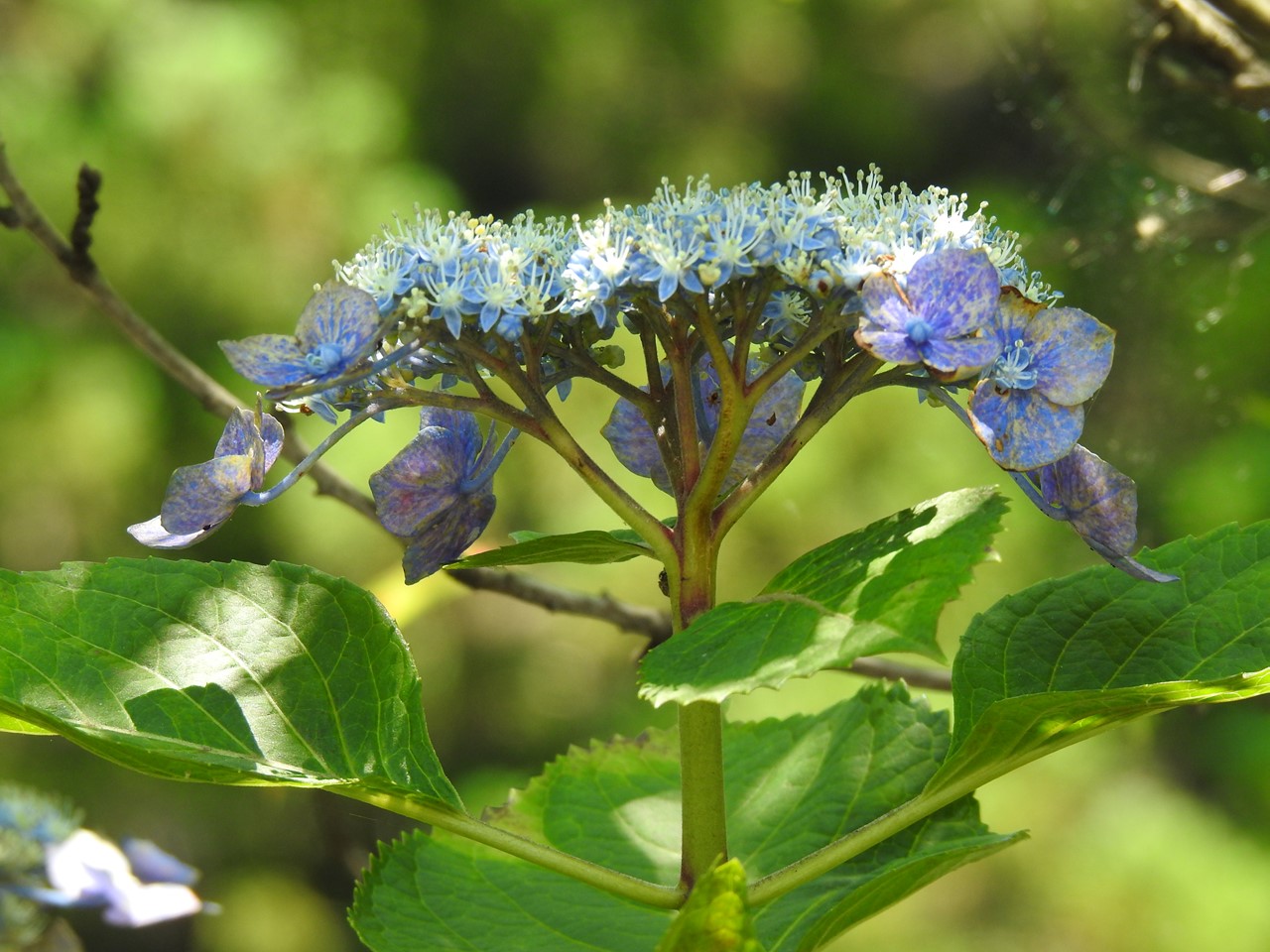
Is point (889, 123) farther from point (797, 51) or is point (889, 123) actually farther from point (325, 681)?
point (325, 681)

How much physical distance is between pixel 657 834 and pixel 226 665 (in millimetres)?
299

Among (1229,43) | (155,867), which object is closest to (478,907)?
(155,867)

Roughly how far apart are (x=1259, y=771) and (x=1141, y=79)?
2007mm

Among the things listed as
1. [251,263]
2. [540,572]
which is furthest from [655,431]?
[251,263]

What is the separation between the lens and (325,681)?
0.64 meters

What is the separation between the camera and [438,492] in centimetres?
62

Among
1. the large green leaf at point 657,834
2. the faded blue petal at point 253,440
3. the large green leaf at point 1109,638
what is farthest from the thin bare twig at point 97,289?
the large green leaf at point 1109,638

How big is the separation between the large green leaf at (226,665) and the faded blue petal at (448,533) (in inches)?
1.6

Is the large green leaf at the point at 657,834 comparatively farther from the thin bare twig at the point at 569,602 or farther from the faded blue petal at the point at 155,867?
the faded blue petal at the point at 155,867

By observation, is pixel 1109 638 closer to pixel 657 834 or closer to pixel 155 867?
pixel 657 834

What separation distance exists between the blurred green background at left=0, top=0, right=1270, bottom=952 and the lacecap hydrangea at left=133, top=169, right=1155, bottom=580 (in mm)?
1616

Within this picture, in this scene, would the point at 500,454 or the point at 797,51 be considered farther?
the point at 797,51

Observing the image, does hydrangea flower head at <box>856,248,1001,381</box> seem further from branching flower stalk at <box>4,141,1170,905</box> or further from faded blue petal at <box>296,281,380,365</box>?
faded blue petal at <box>296,281,380,365</box>

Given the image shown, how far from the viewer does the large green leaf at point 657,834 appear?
693 mm
